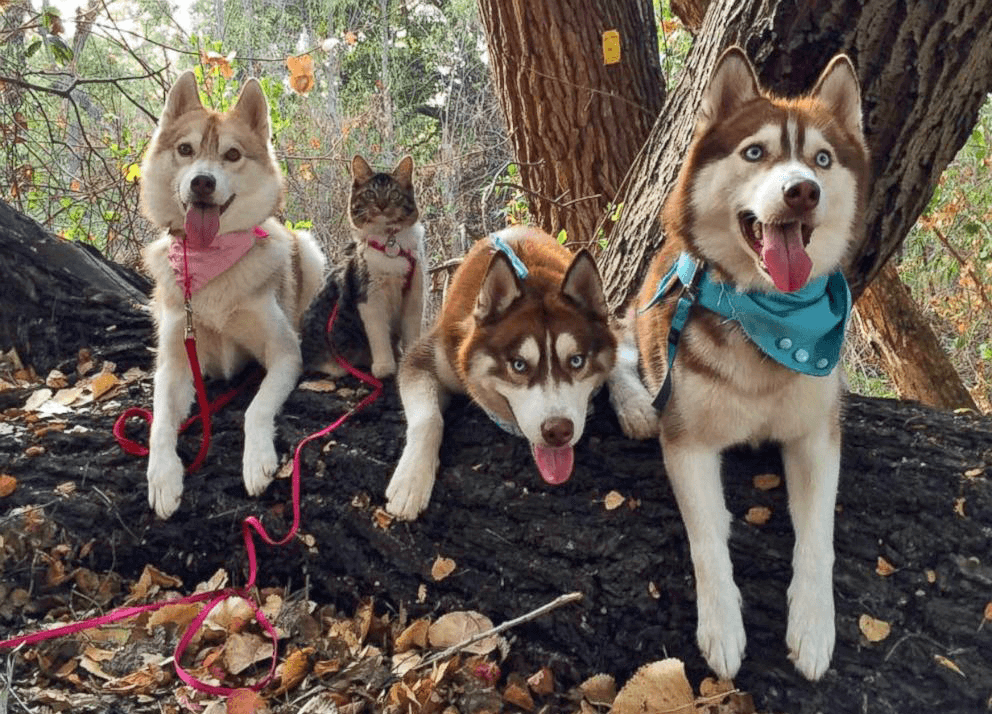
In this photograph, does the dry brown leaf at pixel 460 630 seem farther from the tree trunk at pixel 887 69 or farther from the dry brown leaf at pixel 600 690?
the tree trunk at pixel 887 69

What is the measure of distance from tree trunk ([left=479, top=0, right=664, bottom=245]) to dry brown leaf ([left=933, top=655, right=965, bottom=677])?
9.36 ft

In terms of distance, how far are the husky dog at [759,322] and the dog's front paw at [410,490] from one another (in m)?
0.76

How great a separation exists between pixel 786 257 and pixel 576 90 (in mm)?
2630

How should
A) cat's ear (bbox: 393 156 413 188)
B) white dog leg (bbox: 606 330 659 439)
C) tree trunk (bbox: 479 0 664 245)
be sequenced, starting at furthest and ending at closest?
tree trunk (bbox: 479 0 664 245)
cat's ear (bbox: 393 156 413 188)
white dog leg (bbox: 606 330 659 439)

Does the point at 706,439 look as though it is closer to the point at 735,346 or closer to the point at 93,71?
the point at 735,346

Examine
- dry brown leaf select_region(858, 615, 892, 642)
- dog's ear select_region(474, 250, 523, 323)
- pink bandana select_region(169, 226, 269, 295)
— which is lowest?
dry brown leaf select_region(858, 615, 892, 642)

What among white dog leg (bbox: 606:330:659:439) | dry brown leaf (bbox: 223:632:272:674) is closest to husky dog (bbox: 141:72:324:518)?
dry brown leaf (bbox: 223:632:272:674)

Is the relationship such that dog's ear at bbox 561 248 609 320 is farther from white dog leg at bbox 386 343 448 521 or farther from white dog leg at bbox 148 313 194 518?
white dog leg at bbox 148 313 194 518

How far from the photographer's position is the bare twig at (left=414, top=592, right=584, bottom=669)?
227 cm

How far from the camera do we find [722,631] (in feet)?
7.11

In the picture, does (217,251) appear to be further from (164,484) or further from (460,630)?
(460,630)

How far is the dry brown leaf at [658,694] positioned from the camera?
2.11 m

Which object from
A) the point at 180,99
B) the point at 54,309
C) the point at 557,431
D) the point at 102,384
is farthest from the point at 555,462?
the point at 54,309

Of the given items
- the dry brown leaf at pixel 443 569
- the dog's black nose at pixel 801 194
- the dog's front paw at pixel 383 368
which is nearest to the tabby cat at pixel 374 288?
the dog's front paw at pixel 383 368
